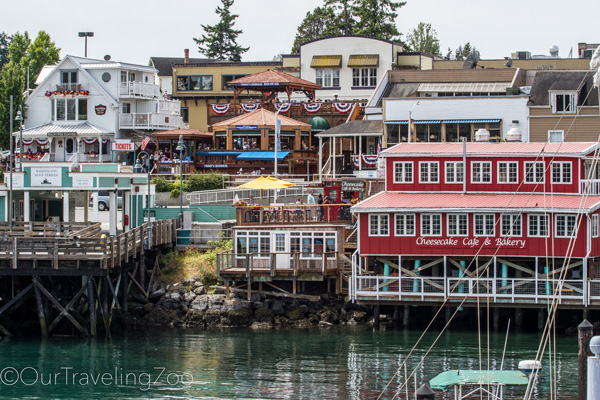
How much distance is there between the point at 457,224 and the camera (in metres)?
46.2

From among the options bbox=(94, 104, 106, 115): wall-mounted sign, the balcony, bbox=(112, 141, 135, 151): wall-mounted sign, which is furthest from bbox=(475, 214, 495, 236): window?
bbox=(94, 104, 106, 115): wall-mounted sign

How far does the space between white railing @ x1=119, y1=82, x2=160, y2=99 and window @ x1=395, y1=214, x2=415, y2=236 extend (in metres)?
36.2

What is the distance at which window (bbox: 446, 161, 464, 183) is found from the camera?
49000 mm

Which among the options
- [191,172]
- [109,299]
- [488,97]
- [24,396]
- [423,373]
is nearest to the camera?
[24,396]

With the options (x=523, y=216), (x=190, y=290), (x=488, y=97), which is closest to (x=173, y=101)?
(x=488, y=97)

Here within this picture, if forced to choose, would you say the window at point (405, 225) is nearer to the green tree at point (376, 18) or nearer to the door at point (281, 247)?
the door at point (281, 247)

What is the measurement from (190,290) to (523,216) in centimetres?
1574

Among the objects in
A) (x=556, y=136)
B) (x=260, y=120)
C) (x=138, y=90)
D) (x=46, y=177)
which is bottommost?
(x=46, y=177)

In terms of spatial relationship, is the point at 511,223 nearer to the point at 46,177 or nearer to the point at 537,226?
the point at 537,226

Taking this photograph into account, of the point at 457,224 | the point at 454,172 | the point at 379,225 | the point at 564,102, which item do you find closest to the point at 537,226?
the point at 457,224

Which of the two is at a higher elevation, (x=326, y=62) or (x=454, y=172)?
(x=326, y=62)

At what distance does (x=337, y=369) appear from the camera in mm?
39344

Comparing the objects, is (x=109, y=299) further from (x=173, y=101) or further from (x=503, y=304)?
(x=173, y=101)

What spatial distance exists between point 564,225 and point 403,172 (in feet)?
25.8
